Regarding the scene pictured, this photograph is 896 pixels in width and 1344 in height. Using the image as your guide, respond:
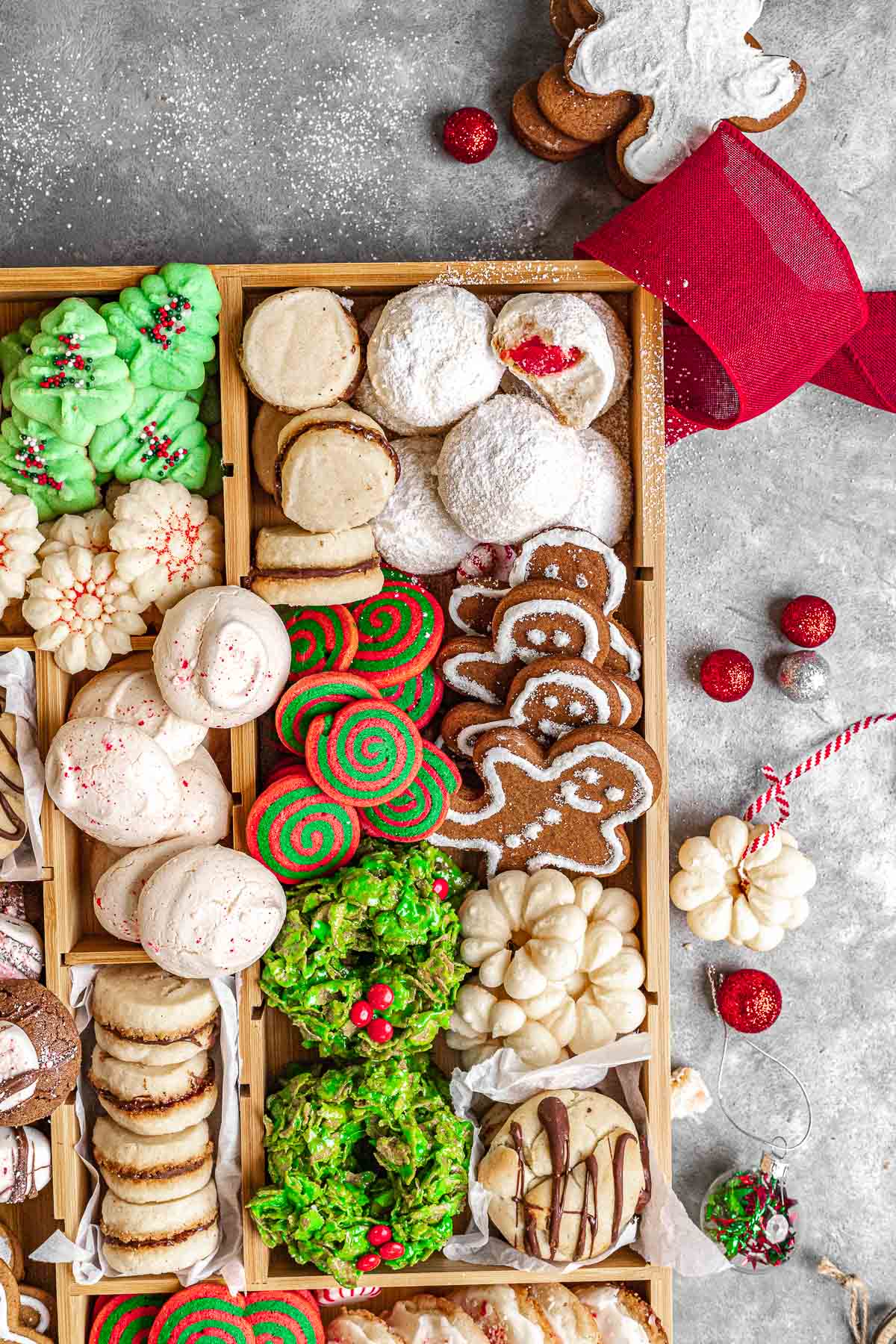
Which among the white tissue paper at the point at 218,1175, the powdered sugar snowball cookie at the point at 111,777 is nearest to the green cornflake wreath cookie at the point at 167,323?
the powdered sugar snowball cookie at the point at 111,777

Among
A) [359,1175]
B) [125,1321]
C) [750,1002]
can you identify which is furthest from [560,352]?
[125,1321]

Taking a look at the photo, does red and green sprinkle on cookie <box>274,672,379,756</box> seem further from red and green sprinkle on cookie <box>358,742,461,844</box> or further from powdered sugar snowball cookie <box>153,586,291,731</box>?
red and green sprinkle on cookie <box>358,742,461,844</box>

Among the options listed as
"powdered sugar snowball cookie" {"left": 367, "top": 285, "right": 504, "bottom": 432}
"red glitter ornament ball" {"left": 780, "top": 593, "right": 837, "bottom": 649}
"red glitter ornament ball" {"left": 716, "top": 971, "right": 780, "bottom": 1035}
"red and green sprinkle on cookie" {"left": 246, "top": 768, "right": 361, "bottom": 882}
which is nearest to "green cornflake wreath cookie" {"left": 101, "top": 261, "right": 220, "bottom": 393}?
"powdered sugar snowball cookie" {"left": 367, "top": 285, "right": 504, "bottom": 432}

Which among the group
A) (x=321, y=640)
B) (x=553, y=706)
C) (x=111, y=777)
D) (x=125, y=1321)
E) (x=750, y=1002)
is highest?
(x=321, y=640)

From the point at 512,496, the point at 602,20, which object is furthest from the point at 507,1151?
the point at 602,20

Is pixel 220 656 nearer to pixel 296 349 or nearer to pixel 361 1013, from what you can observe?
pixel 296 349

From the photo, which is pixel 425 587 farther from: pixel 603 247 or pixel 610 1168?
pixel 610 1168

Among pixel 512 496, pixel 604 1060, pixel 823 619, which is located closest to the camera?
pixel 512 496
